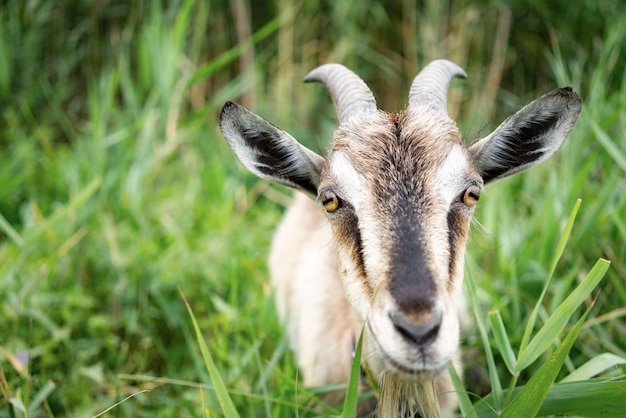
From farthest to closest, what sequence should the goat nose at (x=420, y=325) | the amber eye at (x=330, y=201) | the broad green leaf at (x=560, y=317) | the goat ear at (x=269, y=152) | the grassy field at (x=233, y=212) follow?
the grassy field at (x=233, y=212), the goat ear at (x=269, y=152), the amber eye at (x=330, y=201), the broad green leaf at (x=560, y=317), the goat nose at (x=420, y=325)

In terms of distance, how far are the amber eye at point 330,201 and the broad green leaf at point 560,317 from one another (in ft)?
3.13

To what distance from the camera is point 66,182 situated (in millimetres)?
5758

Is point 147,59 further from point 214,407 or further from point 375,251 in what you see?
point 375,251

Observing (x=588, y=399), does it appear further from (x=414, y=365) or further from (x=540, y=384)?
(x=414, y=365)

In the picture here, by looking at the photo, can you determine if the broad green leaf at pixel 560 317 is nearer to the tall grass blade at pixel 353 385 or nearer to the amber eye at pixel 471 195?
the amber eye at pixel 471 195

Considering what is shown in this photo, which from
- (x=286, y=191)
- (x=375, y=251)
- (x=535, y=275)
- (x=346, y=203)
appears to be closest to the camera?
(x=375, y=251)

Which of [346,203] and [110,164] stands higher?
[346,203]

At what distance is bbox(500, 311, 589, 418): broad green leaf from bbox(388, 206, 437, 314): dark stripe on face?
1.73ft

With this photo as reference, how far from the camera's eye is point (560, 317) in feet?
8.71

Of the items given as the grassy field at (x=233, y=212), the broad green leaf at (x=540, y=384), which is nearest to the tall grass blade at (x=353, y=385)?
the grassy field at (x=233, y=212)

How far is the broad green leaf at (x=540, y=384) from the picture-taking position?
8.00 feet

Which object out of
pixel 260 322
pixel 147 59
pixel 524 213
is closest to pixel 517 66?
pixel 524 213

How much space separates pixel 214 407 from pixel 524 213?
120 inches

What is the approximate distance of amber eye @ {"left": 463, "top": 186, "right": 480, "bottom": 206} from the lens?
109 inches
